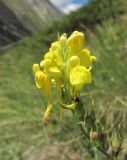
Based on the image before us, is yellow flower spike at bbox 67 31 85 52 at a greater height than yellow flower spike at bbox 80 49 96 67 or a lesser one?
greater

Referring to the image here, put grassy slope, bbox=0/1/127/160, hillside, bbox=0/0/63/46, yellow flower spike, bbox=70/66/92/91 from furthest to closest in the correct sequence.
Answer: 1. hillside, bbox=0/0/63/46
2. grassy slope, bbox=0/1/127/160
3. yellow flower spike, bbox=70/66/92/91

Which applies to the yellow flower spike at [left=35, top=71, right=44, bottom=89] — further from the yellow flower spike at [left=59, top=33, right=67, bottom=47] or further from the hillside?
the hillside

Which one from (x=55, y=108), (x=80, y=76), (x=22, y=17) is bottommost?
(x=55, y=108)

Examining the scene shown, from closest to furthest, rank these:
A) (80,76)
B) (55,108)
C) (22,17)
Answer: (80,76), (55,108), (22,17)

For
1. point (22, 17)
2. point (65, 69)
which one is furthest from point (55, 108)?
point (22, 17)

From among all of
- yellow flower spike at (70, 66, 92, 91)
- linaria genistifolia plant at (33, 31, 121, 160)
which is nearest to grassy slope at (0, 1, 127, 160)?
linaria genistifolia plant at (33, 31, 121, 160)

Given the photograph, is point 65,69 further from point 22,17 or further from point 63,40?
point 22,17
